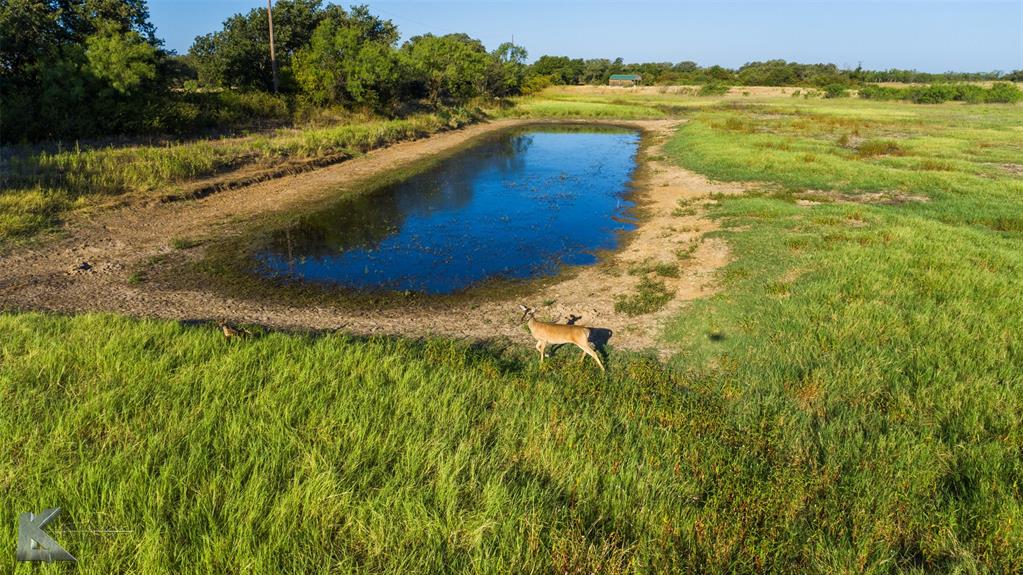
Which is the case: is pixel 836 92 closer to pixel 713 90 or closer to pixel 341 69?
pixel 713 90

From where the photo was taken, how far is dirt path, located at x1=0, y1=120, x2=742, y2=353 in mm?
8375

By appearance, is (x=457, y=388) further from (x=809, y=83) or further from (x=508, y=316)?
(x=809, y=83)

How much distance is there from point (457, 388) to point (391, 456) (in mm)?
1406

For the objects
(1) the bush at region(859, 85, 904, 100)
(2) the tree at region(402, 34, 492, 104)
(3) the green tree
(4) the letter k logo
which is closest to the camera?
(4) the letter k logo

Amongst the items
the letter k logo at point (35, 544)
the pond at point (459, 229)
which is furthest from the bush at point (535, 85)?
the letter k logo at point (35, 544)

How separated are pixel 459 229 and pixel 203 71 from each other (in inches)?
1059

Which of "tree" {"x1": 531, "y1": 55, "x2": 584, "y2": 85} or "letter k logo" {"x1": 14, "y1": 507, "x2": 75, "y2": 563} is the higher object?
"tree" {"x1": 531, "y1": 55, "x2": 584, "y2": 85}

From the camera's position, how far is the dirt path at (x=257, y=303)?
8375mm

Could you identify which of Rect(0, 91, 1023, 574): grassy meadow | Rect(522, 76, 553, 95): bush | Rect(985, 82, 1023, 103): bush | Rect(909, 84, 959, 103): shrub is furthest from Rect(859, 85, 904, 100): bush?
Rect(0, 91, 1023, 574): grassy meadow

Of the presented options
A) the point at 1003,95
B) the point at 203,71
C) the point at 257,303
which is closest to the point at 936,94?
the point at 1003,95

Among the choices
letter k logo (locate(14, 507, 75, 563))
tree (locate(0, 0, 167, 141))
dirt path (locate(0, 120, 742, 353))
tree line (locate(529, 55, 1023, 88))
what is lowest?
dirt path (locate(0, 120, 742, 353))

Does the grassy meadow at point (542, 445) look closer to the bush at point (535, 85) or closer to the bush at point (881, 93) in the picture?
the bush at point (535, 85)

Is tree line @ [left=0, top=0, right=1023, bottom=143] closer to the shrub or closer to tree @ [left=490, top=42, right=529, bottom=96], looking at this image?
tree @ [left=490, top=42, right=529, bottom=96]

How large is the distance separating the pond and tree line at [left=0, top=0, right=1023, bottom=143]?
10.8 metres
